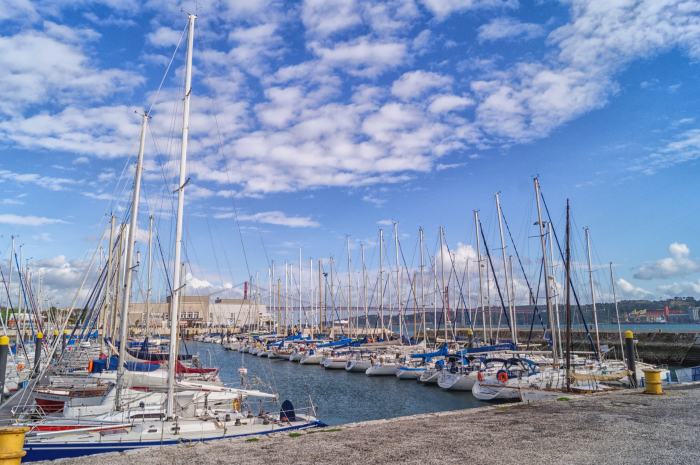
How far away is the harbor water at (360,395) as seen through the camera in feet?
93.5

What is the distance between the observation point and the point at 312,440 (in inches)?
485

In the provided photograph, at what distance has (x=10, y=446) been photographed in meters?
8.43

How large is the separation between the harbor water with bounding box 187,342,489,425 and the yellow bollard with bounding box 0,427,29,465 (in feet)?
42.3

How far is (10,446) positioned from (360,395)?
29542 millimetres

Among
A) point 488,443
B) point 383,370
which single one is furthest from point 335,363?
point 488,443

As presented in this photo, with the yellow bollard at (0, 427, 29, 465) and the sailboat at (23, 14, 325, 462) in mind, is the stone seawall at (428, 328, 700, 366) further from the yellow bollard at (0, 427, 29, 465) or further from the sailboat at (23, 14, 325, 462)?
the yellow bollard at (0, 427, 29, 465)

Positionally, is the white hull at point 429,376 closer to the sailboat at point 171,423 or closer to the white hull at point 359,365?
the white hull at point 359,365

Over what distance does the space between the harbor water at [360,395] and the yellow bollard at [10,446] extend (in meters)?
12.9

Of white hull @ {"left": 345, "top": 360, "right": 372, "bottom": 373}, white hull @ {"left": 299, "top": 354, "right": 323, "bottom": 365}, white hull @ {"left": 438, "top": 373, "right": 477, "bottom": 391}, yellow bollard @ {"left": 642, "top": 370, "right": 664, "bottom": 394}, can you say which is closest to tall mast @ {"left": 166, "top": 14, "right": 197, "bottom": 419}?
yellow bollard @ {"left": 642, "top": 370, "right": 664, "bottom": 394}

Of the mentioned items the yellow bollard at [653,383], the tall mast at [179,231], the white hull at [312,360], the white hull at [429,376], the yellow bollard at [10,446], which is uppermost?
the tall mast at [179,231]

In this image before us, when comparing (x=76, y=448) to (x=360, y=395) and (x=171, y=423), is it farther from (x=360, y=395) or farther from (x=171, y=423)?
(x=360, y=395)

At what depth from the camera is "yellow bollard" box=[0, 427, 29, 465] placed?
826 cm

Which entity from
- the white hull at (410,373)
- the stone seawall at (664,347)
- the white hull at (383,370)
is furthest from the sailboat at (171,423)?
the stone seawall at (664,347)

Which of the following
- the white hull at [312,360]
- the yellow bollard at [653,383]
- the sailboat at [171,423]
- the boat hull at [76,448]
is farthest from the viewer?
the white hull at [312,360]
